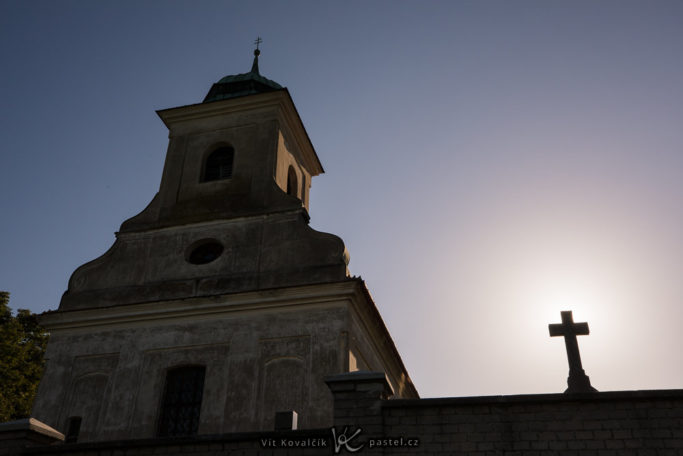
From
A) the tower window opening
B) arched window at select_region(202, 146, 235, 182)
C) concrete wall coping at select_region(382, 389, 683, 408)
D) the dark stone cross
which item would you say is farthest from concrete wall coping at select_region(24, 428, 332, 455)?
arched window at select_region(202, 146, 235, 182)

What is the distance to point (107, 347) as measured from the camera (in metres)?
15.3

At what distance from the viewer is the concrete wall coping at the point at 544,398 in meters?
8.94

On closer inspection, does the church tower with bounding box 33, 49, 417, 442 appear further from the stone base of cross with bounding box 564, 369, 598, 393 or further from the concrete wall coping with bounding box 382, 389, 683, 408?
the stone base of cross with bounding box 564, 369, 598, 393

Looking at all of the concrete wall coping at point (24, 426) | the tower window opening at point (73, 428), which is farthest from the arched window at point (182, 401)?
the concrete wall coping at point (24, 426)

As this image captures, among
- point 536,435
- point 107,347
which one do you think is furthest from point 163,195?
point 536,435

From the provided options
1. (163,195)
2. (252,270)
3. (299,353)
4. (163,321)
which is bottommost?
(299,353)

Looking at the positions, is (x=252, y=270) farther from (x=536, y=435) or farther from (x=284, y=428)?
(x=536, y=435)

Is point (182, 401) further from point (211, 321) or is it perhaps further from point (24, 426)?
point (24, 426)

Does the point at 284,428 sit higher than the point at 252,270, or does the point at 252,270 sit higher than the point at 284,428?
the point at 252,270

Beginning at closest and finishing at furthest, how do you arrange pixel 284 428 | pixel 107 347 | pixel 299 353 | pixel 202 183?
pixel 284 428 < pixel 299 353 < pixel 107 347 < pixel 202 183

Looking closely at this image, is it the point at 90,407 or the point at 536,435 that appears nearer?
A: the point at 536,435

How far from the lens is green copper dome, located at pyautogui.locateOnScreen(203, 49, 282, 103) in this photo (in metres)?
20.9

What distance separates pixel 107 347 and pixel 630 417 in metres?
11.4

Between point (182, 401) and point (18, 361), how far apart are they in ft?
43.9
